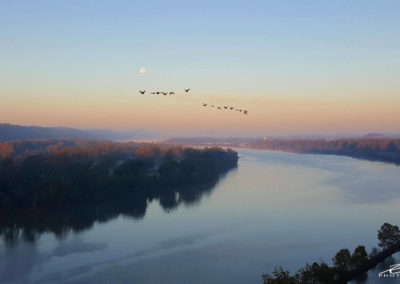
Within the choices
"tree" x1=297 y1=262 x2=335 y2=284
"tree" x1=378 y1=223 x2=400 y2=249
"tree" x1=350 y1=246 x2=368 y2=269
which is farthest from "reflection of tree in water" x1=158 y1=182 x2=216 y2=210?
"tree" x1=297 y1=262 x2=335 y2=284

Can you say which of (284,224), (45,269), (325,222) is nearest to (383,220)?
(325,222)

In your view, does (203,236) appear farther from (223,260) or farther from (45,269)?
(45,269)

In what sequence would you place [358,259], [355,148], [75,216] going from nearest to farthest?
[358,259]
[75,216]
[355,148]
